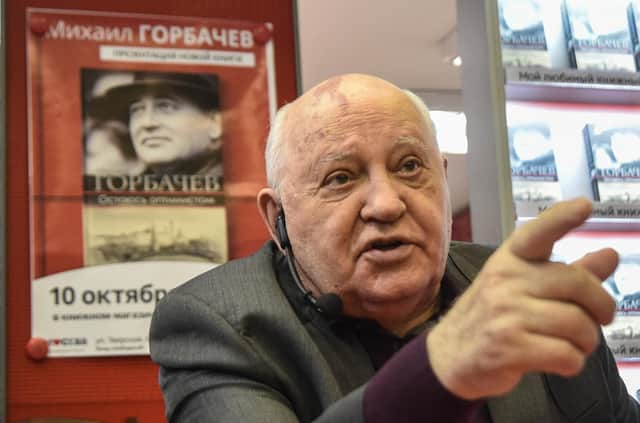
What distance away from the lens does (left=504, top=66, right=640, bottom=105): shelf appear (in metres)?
2.56

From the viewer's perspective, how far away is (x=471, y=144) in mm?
2699

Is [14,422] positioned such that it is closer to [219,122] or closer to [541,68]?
[219,122]

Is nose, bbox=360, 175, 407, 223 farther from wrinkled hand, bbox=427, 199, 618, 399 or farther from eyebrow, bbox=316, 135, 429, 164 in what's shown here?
wrinkled hand, bbox=427, 199, 618, 399

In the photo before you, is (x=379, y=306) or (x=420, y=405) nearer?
(x=420, y=405)

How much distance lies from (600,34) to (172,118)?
1.34m

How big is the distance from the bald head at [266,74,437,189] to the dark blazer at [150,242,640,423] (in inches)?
8.6

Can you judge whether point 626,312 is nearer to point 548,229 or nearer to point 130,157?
point 130,157

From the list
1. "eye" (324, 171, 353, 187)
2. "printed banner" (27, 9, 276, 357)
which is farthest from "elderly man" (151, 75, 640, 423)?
"printed banner" (27, 9, 276, 357)

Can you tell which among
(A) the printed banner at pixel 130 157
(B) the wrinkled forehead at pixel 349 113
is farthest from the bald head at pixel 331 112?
(A) the printed banner at pixel 130 157

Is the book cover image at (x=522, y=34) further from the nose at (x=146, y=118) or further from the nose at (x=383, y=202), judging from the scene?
the nose at (x=383, y=202)

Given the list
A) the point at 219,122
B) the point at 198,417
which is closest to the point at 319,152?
the point at 198,417

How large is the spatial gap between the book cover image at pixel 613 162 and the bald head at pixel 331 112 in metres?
1.36

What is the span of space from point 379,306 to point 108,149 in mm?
1284

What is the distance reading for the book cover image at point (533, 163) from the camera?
2.57m
